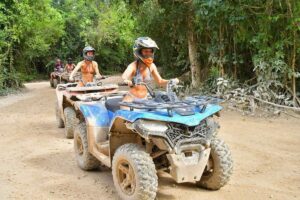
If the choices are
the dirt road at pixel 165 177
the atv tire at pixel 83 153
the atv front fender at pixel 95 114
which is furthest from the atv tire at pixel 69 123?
the atv front fender at pixel 95 114

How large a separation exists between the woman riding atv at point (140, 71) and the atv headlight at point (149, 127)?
3.05 ft

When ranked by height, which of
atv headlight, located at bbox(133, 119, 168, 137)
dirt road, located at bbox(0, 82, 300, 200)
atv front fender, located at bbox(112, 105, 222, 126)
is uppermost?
atv front fender, located at bbox(112, 105, 222, 126)

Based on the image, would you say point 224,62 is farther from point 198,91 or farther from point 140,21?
point 140,21

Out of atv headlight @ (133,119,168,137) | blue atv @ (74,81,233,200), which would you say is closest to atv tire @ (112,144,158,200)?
blue atv @ (74,81,233,200)

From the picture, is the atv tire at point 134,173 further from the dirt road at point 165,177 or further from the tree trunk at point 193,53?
the tree trunk at point 193,53

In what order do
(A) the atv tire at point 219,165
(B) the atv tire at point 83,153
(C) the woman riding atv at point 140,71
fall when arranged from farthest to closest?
(B) the atv tire at point 83,153
(C) the woman riding atv at point 140,71
(A) the atv tire at point 219,165

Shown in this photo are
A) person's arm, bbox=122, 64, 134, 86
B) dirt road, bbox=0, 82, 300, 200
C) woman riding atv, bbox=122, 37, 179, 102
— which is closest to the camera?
dirt road, bbox=0, 82, 300, 200

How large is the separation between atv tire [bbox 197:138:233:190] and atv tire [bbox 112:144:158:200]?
78cm

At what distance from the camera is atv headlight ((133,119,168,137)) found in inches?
160

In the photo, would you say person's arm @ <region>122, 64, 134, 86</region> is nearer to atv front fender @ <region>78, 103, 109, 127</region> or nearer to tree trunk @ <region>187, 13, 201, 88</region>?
atv front fender @ <region>78, 103, 109, 127</region>

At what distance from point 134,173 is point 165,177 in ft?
3.76

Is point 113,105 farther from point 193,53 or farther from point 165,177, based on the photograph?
point 193,53

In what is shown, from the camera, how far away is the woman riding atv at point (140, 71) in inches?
199

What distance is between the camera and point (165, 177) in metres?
5.32
